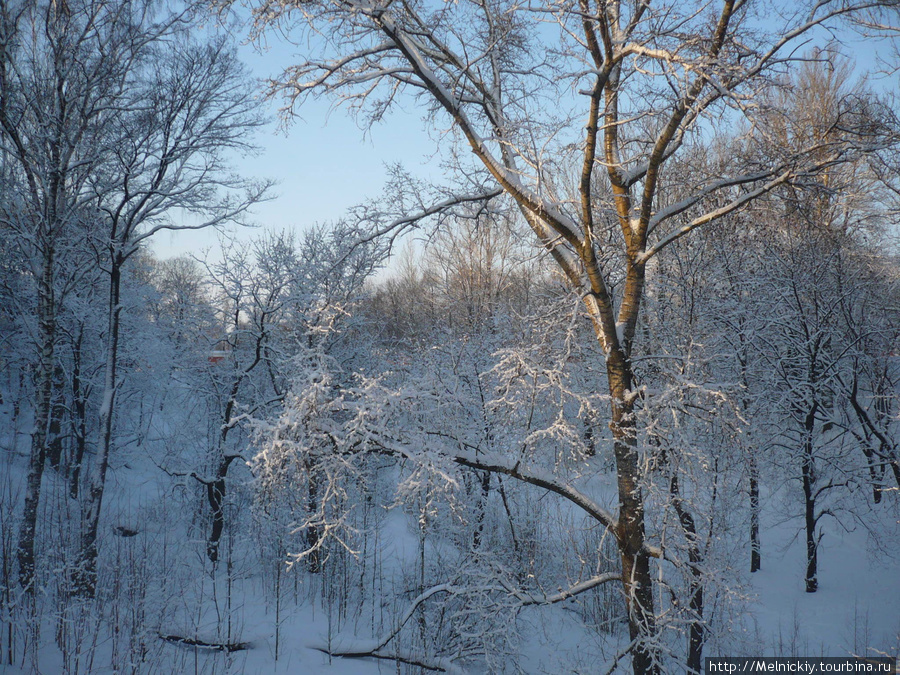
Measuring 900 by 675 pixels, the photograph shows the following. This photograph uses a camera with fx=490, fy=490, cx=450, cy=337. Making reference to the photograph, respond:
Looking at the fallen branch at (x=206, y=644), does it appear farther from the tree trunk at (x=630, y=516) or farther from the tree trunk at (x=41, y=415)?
the tree trunk at (x=630, y=516)

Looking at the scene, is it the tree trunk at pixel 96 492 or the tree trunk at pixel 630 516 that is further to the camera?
the tree trunk at pixel 96 492

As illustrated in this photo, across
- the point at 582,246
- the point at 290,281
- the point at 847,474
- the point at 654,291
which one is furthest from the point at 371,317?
the point at 847,474

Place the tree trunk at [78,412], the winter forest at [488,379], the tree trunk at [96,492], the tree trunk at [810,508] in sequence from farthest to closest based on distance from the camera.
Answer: the tree trunk at [78,412], the tree trunk at [810,508], the tree trunk at [96,492], the winter forest at [488,379]

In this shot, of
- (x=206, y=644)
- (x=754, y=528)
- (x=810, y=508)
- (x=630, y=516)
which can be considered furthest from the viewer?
(x=754, y=528)

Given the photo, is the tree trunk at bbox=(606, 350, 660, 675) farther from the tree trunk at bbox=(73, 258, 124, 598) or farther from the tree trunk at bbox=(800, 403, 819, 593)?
the tree trunk at bbox=(800, 403, 819, 593)

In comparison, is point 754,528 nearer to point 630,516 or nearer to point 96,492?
point 630,516

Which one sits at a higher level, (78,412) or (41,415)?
(41,415)

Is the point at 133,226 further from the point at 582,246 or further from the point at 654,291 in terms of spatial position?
the point at 654,291

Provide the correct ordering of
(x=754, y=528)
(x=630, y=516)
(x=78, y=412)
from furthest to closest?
(x=78, y=412)
(x=754, y=528)
(x=630, y=516)

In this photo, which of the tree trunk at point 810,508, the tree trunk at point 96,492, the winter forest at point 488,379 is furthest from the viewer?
the tree trunk at point 810,508

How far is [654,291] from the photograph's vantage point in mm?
10148

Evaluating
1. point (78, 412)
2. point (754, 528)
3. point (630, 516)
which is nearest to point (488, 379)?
point (630, 516)

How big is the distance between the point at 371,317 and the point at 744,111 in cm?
1291

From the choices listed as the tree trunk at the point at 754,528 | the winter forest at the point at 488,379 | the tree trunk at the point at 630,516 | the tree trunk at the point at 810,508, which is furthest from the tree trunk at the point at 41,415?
the tree trunk at the point at 810,508
